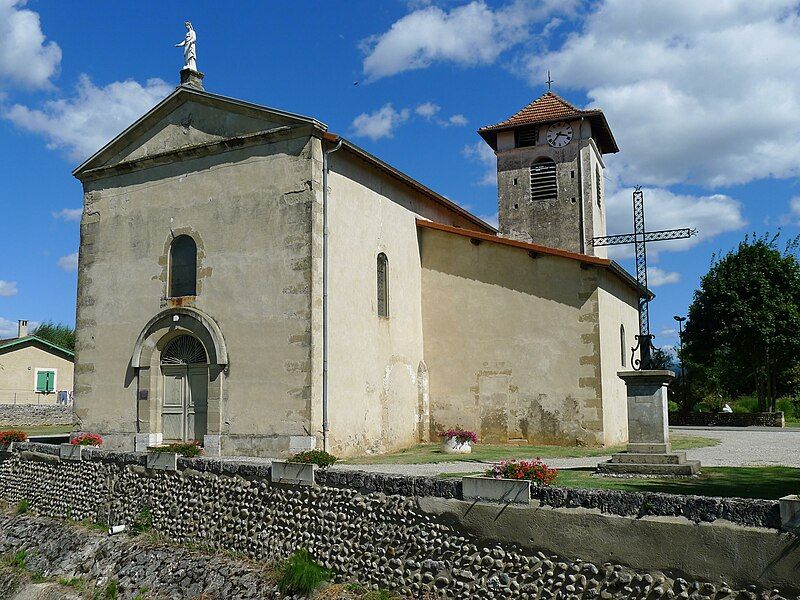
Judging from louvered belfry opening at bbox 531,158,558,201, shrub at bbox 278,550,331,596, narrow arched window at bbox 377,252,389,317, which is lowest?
shrub at bbox 278,550,331,596

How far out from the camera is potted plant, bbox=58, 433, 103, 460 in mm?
15039

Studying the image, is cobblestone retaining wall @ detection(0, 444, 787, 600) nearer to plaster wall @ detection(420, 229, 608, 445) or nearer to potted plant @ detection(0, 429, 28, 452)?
potted plant @ detection(0, 429, 28, 452)

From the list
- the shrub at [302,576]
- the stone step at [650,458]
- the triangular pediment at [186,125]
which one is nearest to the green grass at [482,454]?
the stone step at [650,458]

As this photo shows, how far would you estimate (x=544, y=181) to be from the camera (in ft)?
85.9

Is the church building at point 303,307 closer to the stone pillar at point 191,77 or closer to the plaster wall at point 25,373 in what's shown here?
the stone pillar at point 191,77

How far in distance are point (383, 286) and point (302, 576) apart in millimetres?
9270

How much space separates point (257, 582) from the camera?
35.1ft

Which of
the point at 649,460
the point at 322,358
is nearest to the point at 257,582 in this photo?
the point at 322,358

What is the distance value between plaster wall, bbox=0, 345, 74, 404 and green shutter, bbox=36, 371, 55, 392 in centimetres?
22

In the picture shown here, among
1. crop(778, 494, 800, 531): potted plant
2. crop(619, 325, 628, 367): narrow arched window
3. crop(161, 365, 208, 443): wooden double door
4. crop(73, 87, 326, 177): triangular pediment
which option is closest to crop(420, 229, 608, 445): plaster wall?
crop(619, 325, 628, 367): narrow arched window

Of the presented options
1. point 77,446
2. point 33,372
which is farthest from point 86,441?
point 33,372

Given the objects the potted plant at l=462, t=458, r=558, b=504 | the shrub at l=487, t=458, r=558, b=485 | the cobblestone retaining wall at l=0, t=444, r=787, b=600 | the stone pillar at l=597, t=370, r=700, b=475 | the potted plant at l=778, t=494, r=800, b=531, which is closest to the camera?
the potted plant at l=778, t=494, r=800, b=531

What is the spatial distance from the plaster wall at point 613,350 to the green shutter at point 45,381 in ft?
100

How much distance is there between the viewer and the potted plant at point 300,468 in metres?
11.1
